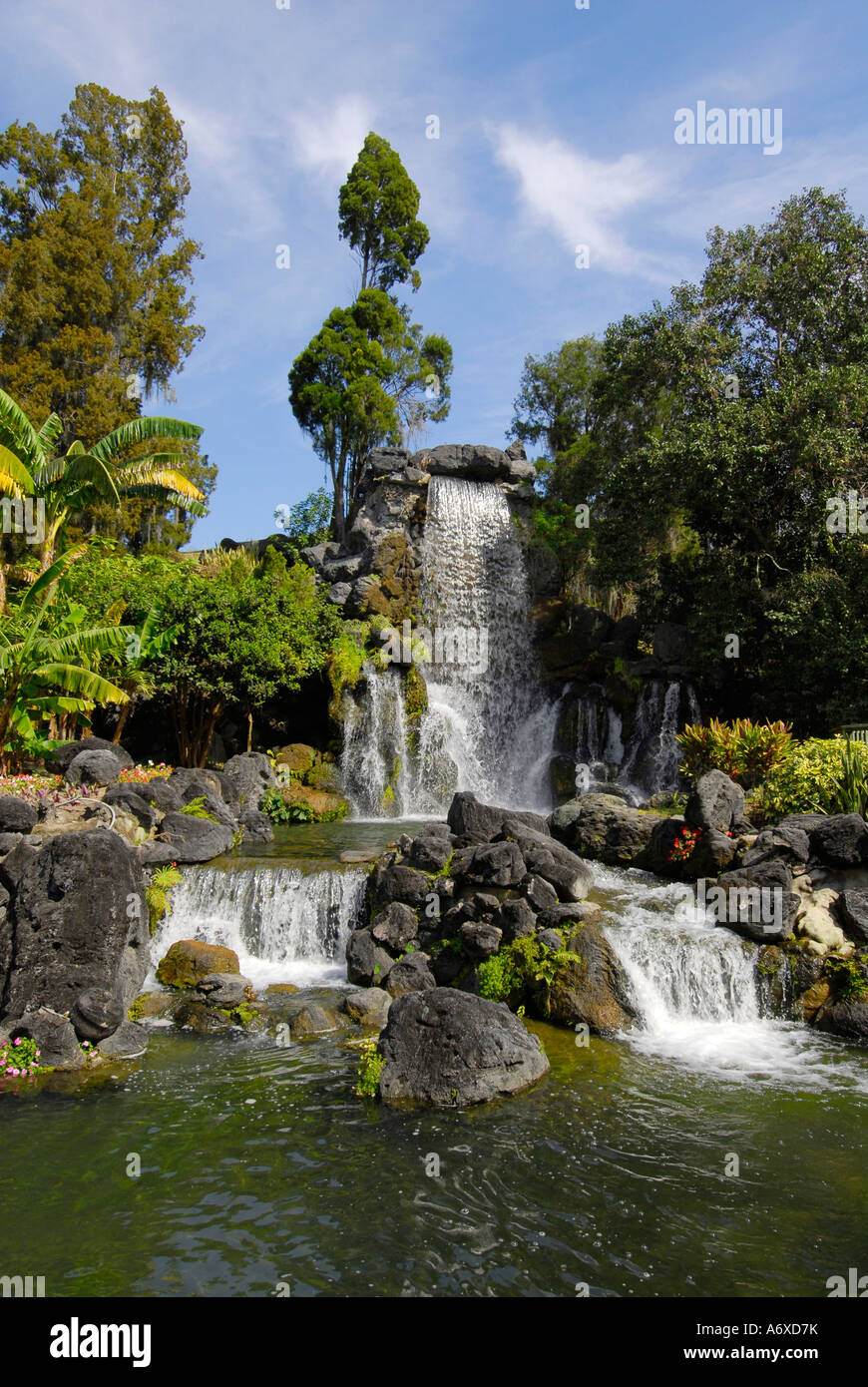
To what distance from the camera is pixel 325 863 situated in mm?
13391

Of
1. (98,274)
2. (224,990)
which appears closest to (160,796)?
(224,990)

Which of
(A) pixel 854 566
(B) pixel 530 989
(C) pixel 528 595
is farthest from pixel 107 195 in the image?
(B) pixel 530 989

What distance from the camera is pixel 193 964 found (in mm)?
11047

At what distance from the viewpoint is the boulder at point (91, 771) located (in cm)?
1538

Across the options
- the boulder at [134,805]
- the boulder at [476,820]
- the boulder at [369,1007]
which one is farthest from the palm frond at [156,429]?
the boulder at [369,1007]

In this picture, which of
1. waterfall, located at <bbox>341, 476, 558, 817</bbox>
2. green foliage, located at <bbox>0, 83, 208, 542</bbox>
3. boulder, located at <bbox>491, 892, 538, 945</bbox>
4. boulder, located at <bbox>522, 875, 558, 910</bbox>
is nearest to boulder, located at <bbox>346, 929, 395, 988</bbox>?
boulder, located at <bbox>491, 892, 538, 945</bbox>

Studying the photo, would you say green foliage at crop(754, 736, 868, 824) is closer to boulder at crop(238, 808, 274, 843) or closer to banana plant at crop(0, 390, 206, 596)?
boulder at crop(238, 808, 274, 843)

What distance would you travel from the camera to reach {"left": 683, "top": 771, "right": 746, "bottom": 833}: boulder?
41.3 feet

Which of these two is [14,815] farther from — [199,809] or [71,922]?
[199,809]

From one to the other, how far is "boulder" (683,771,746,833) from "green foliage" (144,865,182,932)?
798 centimetres

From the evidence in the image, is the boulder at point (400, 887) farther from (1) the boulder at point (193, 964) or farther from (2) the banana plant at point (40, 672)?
(2) the banana plant at point (40, 672)

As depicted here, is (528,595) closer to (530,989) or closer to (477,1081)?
(530,989)

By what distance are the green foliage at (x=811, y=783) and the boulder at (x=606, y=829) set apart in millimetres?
1911
